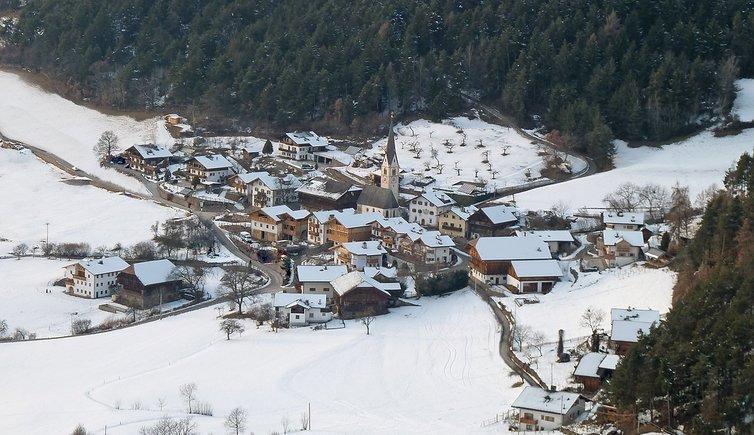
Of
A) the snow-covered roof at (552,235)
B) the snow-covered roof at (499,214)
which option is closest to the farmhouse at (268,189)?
the snow-covered roof at (499,214)

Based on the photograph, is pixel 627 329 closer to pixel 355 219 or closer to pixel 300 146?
pixel 355 219

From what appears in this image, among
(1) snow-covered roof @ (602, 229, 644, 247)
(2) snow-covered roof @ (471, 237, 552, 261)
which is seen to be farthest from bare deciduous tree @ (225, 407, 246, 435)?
(1) snow-covered roof @ (602, 229, 644, 247)

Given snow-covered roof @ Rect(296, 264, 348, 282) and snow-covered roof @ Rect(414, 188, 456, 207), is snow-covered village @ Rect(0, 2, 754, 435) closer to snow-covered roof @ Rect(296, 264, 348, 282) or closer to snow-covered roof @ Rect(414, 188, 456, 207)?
snow-covered roof @ Rect(296, 264, 348, 282)

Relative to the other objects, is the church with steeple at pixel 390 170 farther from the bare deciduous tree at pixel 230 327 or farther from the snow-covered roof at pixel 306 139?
the bare deciduous tree at pixel 230 327

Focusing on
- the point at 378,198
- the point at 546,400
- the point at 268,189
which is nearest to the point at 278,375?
the point at 546,400

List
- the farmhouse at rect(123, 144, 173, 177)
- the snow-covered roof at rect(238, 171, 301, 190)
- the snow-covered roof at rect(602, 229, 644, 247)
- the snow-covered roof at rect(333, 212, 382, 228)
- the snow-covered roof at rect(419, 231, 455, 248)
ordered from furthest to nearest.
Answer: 1. the farmhouse at rect(123, 144, 173, 177)
2. the snow-covered roof at rect(238, 171, 301, 190)
3. the snow-covered roof at rect(333, 212, 382, 228)
4. the snow-covered roof at rect(419, 231, 455, 248)
5. the snow-covered roof at rect(602, 229, 644, 247)

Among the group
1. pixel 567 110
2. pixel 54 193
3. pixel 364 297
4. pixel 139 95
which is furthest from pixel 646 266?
pixel 139 95
